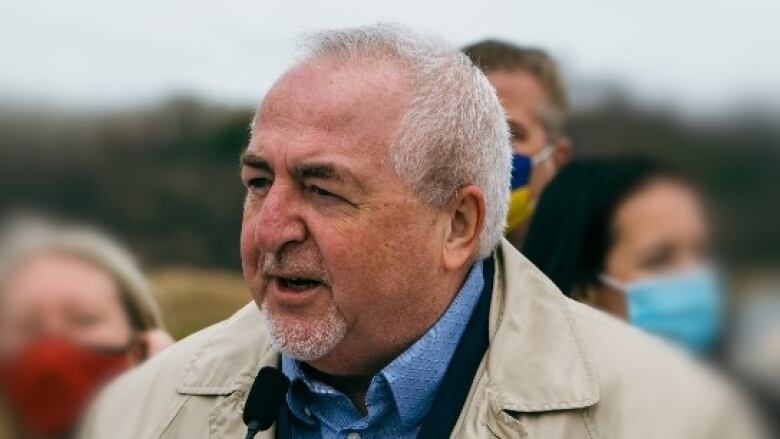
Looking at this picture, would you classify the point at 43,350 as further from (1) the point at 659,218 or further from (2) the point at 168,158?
(2) the point at 168,158

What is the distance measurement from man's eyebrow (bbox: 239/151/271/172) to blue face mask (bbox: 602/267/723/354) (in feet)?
4.26

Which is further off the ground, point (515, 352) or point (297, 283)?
point (297, 283)

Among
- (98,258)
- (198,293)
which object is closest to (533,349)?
(98,258)

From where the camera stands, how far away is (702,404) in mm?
2287

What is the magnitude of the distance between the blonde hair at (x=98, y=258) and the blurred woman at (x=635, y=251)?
1.10 m

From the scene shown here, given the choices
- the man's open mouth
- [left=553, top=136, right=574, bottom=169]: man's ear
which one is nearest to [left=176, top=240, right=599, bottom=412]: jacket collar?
the man's open mouth

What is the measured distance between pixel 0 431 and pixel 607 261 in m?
1.81

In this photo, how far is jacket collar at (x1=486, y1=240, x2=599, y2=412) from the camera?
2285 mm

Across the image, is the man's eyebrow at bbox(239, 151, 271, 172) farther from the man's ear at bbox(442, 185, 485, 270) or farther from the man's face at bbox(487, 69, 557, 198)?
the man's face at bbox(487, 69, 557, 198)

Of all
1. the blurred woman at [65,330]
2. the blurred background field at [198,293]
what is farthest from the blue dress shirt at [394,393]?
the blurred background field at [198,293]

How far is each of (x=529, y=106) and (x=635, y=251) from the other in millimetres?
823

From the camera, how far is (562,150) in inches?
159

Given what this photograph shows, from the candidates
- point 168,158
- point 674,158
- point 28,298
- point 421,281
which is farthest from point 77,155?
point 421,281

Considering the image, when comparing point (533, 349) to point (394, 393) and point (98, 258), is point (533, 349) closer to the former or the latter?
point (394, 393)
